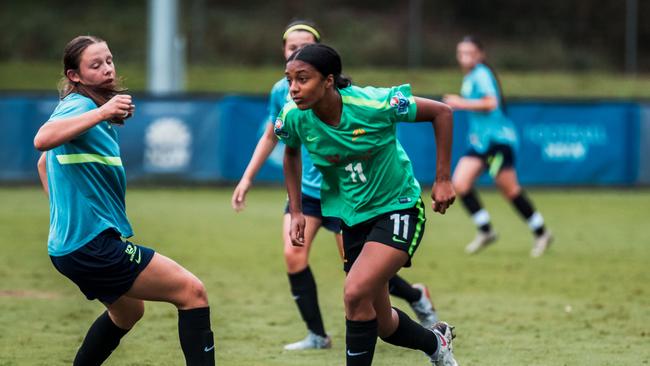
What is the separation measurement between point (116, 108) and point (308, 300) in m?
2.76

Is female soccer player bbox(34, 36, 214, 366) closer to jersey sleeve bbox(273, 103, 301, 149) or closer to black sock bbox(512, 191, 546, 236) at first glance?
jersey sleeve bbox(273, 103, 301, 149)

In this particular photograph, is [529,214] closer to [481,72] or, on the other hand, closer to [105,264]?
[481,72]

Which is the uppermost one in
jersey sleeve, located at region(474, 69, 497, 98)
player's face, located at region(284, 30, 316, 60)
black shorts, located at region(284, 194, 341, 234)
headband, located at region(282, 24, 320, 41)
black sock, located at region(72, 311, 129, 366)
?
headband, located at region(282, 24, 320, 41)

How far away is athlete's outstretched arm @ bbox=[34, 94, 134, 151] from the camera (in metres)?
5.03

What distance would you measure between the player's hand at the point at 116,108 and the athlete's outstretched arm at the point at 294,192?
116cm

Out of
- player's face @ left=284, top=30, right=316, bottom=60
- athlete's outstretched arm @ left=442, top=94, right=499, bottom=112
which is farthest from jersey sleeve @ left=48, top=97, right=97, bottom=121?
athlete's outstretched arm @ left=442, top=94, right=499, bottom=112

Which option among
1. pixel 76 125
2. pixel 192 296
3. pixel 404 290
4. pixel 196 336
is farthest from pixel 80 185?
pixel 404 290

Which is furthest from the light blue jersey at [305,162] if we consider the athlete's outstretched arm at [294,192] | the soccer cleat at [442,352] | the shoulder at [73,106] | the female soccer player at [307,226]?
the shoulder at [73,106]

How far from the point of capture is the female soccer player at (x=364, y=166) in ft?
18.4

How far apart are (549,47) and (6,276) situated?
755 inches

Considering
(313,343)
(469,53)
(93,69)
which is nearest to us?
(93,69)

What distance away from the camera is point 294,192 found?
6133 mm

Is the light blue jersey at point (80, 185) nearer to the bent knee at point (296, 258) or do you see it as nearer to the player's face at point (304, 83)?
the player's face at point (304, 83)

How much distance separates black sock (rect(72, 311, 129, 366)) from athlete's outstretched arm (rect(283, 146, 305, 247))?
3.32 feet
